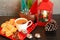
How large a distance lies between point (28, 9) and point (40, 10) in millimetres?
96

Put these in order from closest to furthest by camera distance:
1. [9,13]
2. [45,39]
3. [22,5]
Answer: [45,39] → [22,5] → [9,13]

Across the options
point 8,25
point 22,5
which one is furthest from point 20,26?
point 22,5

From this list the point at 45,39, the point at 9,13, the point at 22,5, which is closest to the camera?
the point at 45,39

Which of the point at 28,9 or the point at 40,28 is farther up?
the point at 28,9

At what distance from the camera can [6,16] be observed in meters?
1.12

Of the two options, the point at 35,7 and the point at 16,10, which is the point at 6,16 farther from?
the point at 35,7

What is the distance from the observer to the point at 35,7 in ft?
3.34

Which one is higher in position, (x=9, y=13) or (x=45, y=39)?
(x=9, y=13)

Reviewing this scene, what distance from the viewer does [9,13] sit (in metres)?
1.17

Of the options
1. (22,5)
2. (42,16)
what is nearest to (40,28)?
(42,16)

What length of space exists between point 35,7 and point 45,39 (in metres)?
0.21

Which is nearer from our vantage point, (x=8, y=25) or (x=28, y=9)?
(x=8, y=25)

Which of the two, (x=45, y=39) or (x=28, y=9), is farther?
(x=28, y=9)

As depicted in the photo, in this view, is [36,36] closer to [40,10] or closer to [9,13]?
[40,10]
